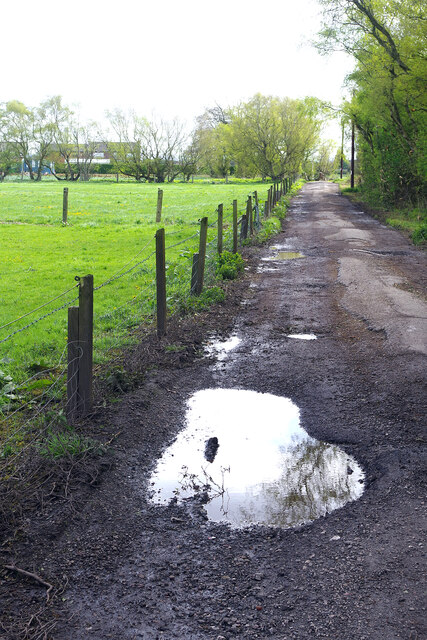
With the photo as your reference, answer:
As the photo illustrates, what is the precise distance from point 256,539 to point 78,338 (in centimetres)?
240

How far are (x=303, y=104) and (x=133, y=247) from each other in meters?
28.4

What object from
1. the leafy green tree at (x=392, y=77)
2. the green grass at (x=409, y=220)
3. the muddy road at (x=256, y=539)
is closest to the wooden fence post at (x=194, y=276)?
the muddy road at (x=256, y=539)

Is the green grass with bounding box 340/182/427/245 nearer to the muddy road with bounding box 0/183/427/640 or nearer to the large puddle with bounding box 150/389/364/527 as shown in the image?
the muddy road with bounding box 0/183/427/640

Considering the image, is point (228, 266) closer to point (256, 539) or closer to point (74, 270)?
point (74, 270)

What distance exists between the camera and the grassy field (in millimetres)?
8008

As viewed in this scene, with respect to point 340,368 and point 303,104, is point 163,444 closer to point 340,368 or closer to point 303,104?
point 340,368

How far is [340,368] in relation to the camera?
7250mm

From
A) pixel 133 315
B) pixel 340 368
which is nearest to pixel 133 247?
pixel 133 315

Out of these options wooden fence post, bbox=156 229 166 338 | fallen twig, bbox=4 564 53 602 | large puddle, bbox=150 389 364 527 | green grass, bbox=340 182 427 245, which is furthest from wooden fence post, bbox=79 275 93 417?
green grass, bbox=340 182 427 245

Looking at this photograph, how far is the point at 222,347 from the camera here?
830 cm

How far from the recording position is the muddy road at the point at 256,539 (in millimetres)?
3201

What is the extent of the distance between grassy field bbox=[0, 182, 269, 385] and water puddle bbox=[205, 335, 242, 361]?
3.89ft

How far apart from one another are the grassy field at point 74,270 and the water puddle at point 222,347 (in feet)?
3.89

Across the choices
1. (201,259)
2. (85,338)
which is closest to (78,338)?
(85,338)
